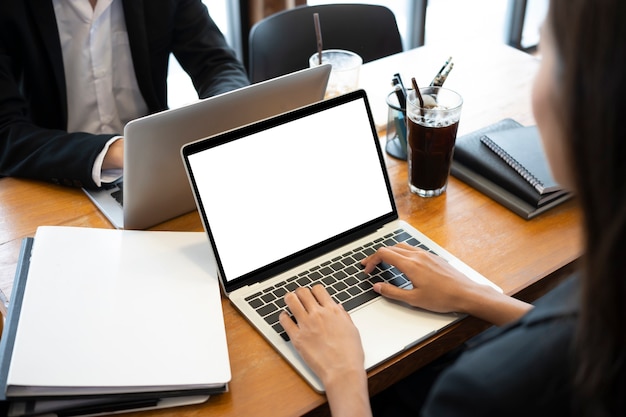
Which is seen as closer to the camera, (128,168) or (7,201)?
(128,168)

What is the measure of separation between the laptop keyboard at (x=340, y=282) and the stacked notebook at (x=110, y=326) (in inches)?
3.0

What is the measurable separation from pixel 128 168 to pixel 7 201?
1.17 feet

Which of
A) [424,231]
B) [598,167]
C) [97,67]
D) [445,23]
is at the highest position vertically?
[598,167]

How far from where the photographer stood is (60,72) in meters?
1.56

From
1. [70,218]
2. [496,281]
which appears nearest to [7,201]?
[70,218]

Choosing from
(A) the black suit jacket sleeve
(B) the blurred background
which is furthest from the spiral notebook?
(B) the blurred background

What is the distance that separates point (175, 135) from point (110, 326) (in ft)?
1.10

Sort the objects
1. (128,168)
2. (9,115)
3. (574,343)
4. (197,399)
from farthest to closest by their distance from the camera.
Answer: (9,115) < (128,168) < (197,399) < (574,343)

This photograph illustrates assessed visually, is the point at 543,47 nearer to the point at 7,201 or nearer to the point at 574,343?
the point at 574,343

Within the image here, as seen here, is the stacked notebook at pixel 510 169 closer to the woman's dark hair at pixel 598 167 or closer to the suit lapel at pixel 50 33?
the woman's dark hair at pixel 598 167

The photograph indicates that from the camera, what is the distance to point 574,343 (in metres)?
0.62

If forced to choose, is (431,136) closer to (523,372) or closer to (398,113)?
(398,113)

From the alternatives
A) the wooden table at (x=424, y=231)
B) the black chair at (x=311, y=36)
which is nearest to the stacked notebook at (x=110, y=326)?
the wooden table at (x=424, y=231)

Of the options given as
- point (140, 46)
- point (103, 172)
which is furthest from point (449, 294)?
point (140, 46)
